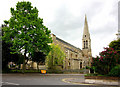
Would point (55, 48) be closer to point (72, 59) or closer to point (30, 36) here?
point (30, 36)

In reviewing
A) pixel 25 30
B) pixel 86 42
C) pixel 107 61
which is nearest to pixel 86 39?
pixel 86 42

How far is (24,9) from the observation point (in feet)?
88.8

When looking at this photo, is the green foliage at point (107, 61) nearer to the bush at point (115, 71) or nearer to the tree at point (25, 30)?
the bush at point (115, 71)

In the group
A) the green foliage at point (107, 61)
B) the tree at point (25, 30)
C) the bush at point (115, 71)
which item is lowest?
the bush at point (115, 71)

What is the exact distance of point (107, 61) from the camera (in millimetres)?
13227

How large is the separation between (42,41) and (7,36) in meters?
7.38

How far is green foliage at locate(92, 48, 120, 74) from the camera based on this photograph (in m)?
13.1

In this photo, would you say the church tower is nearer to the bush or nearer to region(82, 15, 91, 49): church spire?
region(82, 15, 91, 49): church spire

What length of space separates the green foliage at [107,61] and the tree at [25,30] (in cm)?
1434

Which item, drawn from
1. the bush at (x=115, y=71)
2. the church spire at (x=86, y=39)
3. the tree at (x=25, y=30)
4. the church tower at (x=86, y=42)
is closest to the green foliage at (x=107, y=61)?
the bush at (x=115, y=71)

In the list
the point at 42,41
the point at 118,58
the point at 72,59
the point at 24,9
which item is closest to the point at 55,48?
the point at 42,41

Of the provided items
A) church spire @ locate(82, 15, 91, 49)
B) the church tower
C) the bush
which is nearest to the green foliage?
the bush

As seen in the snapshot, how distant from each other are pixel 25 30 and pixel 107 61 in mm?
18452

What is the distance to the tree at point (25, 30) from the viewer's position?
78.3 ft
